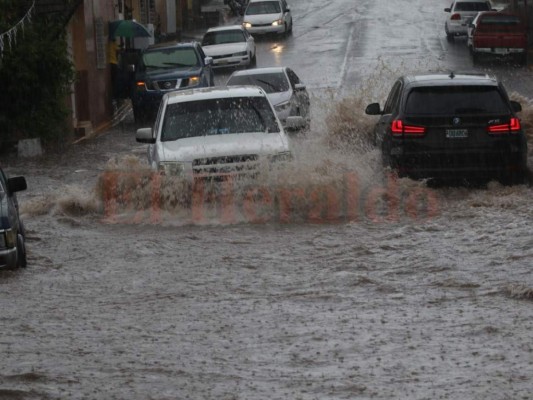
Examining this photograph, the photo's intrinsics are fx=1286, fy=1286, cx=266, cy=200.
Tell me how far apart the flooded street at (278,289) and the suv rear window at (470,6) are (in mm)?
29856

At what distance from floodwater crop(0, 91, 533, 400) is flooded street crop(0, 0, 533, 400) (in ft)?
0.08

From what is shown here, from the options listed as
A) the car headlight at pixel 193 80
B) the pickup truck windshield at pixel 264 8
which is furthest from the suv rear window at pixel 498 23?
the car headlight at pixel 193 80

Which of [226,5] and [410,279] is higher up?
[410,279]

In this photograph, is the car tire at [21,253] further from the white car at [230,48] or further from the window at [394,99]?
the white car at [230,48]

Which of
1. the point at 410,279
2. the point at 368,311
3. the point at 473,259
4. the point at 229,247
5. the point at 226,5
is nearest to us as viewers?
the point at 368,311

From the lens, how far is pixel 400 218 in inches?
640

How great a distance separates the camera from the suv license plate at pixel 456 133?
54.6 ft

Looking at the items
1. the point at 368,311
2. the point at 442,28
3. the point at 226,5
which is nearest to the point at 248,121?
the point at 368,311

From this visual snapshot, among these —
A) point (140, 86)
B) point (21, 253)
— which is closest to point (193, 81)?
point (140, 86)

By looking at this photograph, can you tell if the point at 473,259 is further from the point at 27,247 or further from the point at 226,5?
the point at 226,5

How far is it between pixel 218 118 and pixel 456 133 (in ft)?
10.5

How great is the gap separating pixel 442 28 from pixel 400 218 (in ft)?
131

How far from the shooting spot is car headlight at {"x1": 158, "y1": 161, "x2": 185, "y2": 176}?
16.2 metres

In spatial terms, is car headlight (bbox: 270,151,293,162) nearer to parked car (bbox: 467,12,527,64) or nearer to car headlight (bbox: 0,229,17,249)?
car headlight (bbox: 0,229,17,249)
